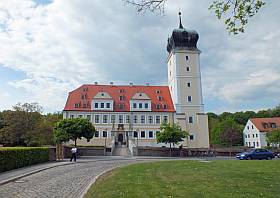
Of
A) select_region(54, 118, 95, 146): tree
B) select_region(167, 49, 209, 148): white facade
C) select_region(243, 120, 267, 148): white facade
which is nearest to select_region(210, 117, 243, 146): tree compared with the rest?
select_region(243, 120, 267, 148): white facade

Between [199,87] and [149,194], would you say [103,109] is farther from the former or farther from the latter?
[149,194]

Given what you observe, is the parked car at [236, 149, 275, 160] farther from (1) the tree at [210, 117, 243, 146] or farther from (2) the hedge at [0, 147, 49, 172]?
(1) the tree at [210, 117, 243, 146]

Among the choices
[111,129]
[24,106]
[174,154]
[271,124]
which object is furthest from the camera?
[271,124]

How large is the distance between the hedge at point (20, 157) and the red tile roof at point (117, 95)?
33024 mm

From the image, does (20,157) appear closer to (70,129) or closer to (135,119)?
(70,129)

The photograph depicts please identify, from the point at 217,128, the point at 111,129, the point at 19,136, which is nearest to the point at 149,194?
the point at 19,136

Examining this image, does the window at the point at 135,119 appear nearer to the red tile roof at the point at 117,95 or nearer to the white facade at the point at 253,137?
the red tile roof at the point at 117,95

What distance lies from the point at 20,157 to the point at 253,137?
78.1 meters

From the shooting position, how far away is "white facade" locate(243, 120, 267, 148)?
82.1 m

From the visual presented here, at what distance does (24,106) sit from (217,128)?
5552cm

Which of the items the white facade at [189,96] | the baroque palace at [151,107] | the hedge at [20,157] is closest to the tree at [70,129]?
the hedge at [20,157]

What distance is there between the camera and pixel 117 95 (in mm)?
66000

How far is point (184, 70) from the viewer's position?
64500mm

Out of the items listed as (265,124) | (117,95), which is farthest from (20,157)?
(265,124)
